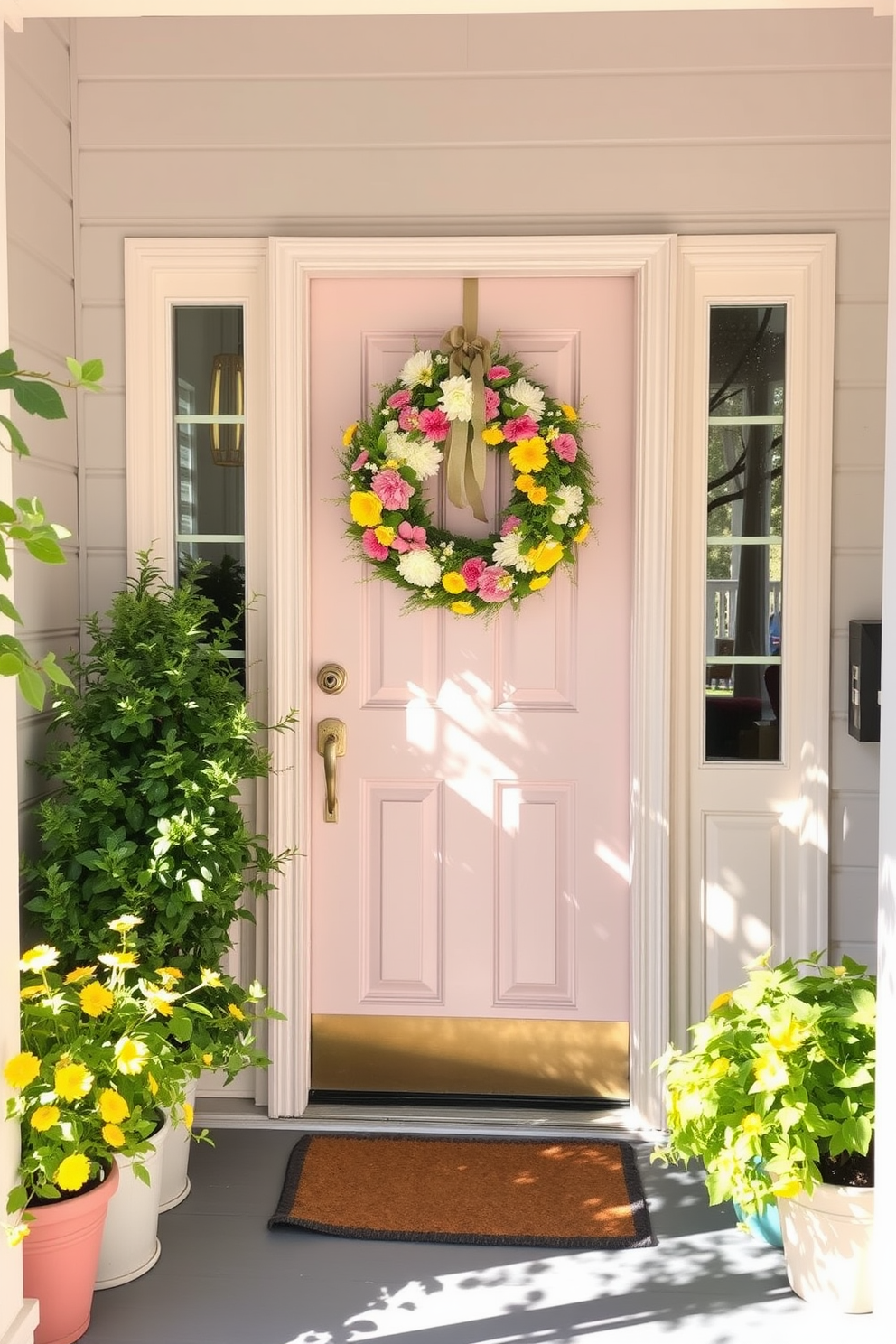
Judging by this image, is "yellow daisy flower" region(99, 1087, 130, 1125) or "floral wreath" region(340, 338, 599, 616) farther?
"floral wreath" region(340, 338, 599, 616)

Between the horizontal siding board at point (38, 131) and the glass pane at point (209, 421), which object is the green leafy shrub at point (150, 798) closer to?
the glass pane at point (209, 421)

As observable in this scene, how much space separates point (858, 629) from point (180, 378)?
176 cm

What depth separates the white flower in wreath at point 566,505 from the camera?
279 centimetres

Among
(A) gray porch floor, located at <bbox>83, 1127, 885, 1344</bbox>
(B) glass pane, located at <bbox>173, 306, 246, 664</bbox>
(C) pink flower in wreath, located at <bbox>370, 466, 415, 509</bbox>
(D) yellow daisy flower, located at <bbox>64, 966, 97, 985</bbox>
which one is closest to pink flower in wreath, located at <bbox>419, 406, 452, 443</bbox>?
(C) pink flower in wreath, located at <bbox>370, 466, 415, 509</bbox>

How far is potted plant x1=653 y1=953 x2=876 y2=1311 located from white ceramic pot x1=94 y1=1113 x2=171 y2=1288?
1017 mm

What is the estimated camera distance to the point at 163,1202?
253 centimetres

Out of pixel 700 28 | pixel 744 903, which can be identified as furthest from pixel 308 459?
pixel 744 903

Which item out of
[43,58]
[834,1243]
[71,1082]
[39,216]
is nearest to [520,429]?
[39,216]

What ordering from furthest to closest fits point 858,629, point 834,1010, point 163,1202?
point 858,629, point 163,1202, point 834,1010

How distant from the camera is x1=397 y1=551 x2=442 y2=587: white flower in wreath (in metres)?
2.80

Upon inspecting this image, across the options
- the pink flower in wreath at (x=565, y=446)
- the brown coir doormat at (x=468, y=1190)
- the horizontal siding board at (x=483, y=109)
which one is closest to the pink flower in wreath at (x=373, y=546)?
the pink flower in wreath at (x=565, y=446)

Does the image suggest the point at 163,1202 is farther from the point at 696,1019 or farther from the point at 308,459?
the point at 308,459

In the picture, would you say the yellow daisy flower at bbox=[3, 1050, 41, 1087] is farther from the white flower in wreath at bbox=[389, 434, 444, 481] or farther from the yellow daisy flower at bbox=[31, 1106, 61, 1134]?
the white flower in wreath at bbox=[389, 434, 444, 481]

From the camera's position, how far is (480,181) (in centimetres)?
280
